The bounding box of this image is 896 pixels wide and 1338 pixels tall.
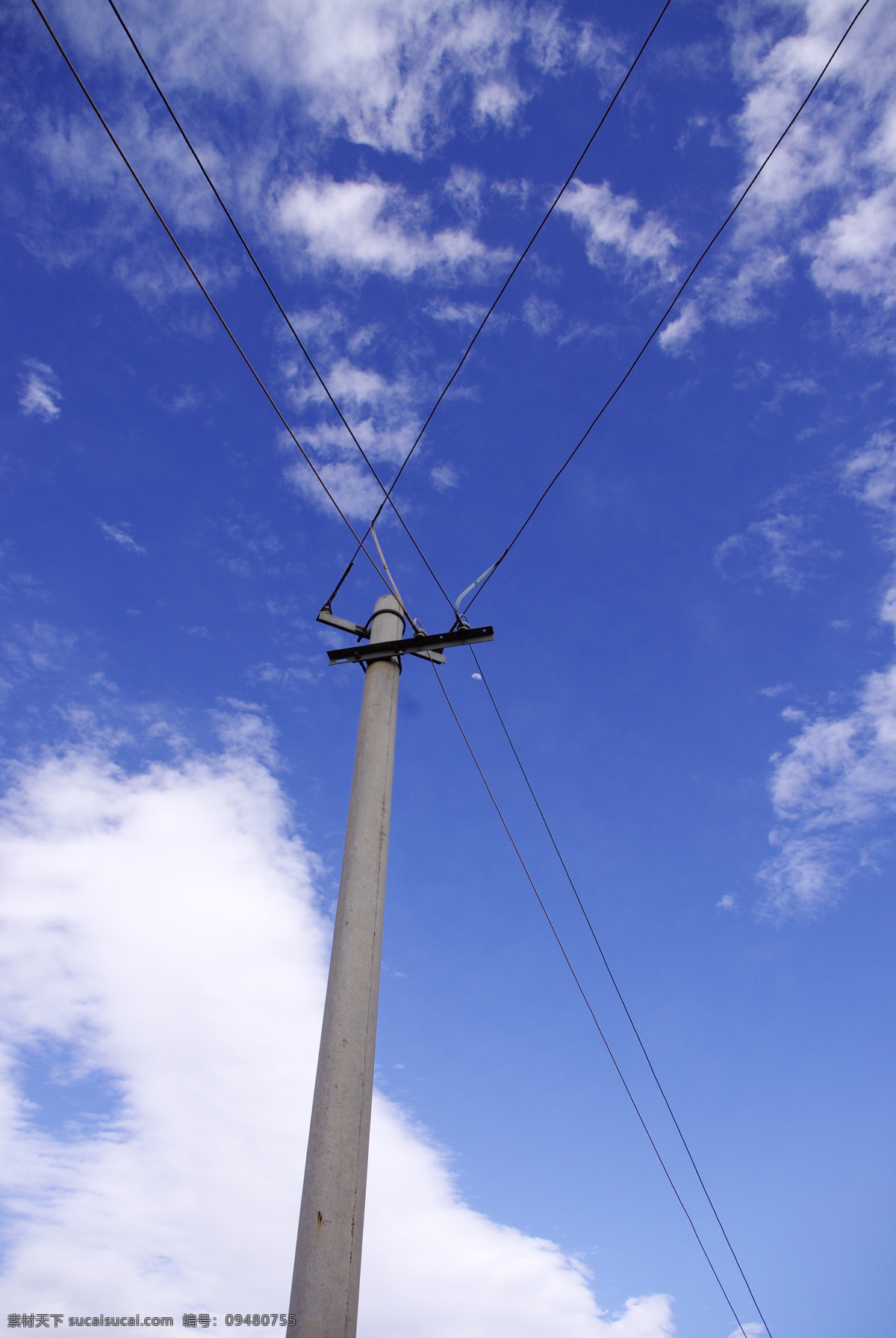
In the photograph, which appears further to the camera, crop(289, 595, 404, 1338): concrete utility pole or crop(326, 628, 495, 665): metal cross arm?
crop(326, 628, 495, 665): metal cross arm

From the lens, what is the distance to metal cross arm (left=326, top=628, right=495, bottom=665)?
5871 millimetres

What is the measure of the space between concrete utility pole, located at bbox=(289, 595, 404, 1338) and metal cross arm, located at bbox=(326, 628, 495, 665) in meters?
0.58

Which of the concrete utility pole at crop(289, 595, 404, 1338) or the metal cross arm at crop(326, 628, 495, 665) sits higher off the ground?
the metal cross arm at crop(326, 628, 495, 665)

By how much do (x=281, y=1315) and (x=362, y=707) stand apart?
10.9 ft

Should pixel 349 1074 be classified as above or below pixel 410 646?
below

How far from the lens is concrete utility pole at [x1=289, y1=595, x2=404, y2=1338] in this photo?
11.1ft

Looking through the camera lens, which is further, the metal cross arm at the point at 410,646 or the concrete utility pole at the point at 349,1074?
the metal cross arm at the point at 410,646

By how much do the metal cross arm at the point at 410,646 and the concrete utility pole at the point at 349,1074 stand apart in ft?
1.91

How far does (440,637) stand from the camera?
6148mm

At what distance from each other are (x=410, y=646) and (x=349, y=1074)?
118 inches

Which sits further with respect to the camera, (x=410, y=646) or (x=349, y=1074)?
(x=410, y=646)

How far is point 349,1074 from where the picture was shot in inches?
154

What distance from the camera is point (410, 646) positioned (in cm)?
597

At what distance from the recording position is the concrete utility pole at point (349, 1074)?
3.38 metres
